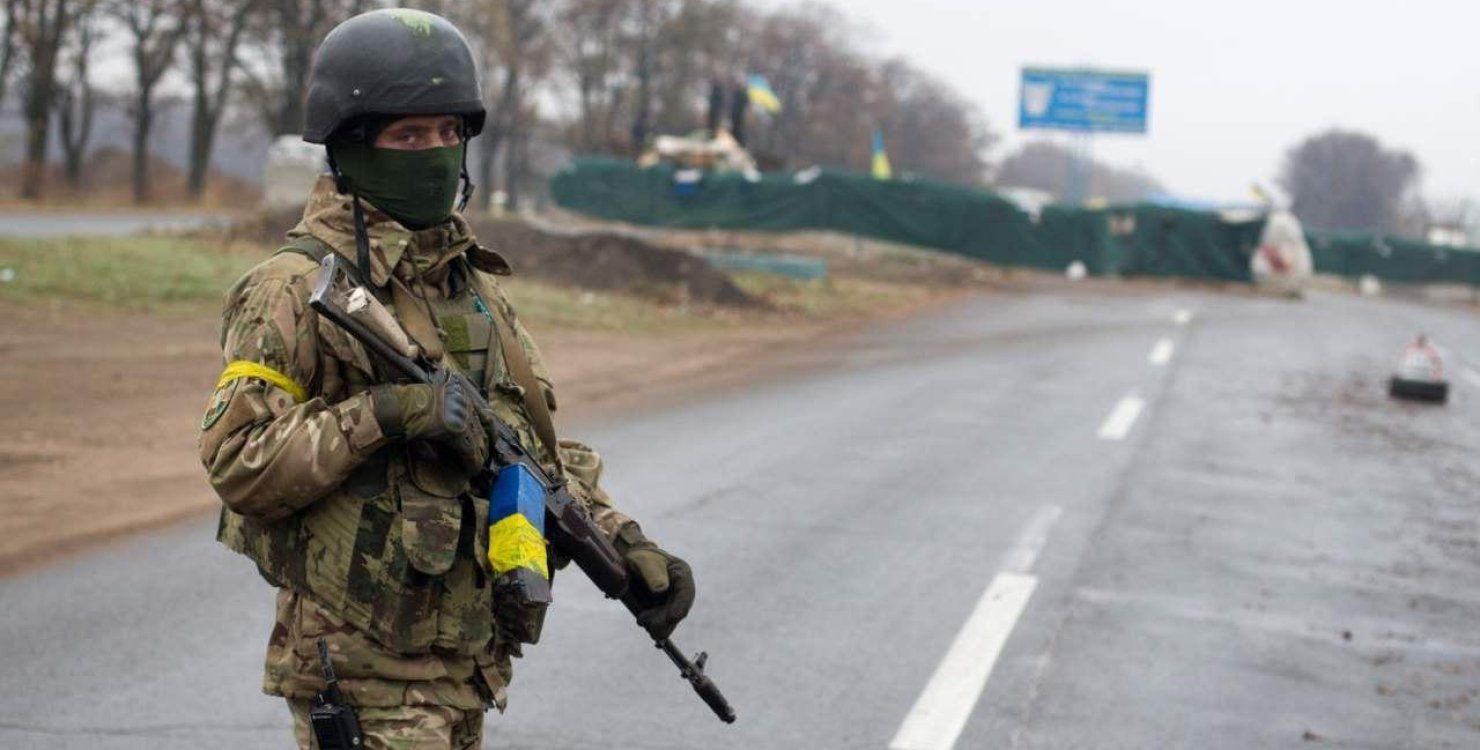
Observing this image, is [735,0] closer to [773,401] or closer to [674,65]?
[674,65]

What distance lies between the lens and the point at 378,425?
2881 millimetres

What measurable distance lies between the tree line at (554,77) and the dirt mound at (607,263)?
22.7 metres

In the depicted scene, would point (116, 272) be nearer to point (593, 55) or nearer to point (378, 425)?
point (378, 425)

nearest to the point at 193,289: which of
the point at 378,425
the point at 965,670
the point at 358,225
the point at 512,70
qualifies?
the point at 965,670

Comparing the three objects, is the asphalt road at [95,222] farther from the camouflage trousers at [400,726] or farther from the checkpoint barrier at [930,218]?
the camouflage trousers at [400,726]

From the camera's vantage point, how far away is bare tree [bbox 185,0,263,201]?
5450 centimetres

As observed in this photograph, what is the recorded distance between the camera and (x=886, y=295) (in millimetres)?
30766

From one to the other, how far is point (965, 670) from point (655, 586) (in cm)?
347

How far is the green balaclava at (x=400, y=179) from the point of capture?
10.3ft

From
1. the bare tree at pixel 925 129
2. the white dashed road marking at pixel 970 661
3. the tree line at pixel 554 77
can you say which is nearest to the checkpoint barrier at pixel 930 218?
the tree line at pixel 554 77

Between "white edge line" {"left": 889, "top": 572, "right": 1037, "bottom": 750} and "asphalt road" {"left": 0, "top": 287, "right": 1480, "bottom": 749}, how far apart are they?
0.02 metres

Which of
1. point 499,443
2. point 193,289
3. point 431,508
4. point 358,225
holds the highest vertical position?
point 358,225

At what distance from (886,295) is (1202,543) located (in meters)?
21.4

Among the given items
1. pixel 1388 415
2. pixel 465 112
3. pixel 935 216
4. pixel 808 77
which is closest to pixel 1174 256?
pixel 935 216
